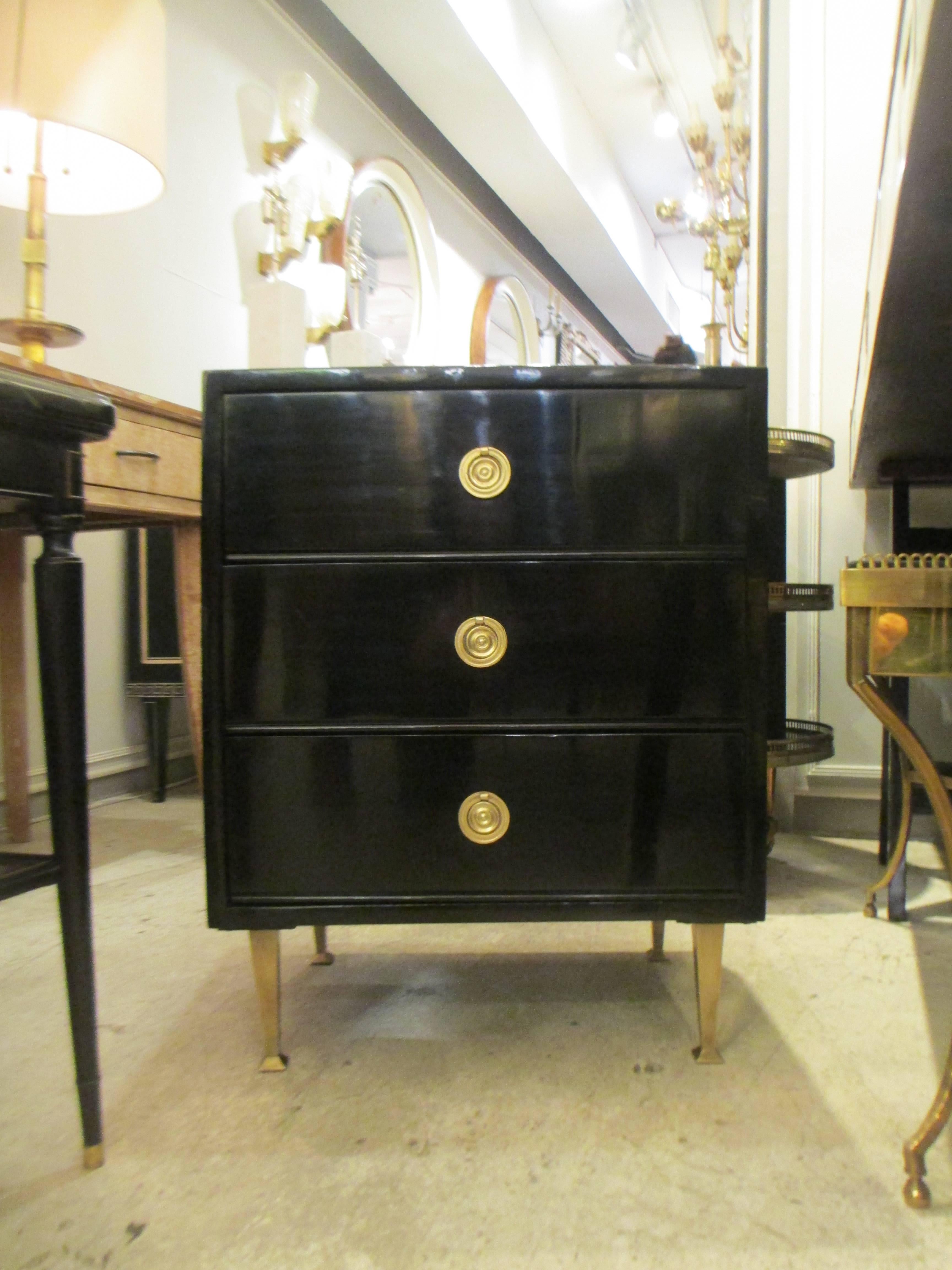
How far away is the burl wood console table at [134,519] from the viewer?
1.42 meters

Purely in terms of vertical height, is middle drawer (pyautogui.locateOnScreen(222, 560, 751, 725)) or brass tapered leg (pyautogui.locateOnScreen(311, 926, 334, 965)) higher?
middle drawer (pyautogui.locateOnScreen(222, 560, 751, 725))

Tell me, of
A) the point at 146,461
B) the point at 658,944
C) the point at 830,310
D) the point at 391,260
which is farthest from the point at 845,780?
the point at 391,260

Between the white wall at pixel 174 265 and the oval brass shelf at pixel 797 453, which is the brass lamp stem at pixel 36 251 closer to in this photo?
the white wall at pixel 174 265

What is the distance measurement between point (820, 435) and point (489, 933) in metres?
0.99

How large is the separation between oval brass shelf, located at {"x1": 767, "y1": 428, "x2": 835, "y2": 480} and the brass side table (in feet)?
2.17

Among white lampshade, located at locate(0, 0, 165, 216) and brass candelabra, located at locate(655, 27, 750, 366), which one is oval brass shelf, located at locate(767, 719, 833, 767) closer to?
brass candelabra, located at locate(655, 27, 750, 366)

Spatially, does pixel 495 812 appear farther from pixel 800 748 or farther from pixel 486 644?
pixel 800 748

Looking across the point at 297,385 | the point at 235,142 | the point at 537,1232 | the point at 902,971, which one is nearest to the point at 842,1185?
the point at 537,1232

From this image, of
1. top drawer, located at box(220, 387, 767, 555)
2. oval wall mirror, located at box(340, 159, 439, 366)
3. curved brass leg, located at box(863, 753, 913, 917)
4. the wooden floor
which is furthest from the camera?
oval wall mirror, located at box(340, 159, 439, 366)

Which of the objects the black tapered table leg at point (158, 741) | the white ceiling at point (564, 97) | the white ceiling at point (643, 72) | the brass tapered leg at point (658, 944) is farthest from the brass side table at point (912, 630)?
the white ceiling at point (643, 72)

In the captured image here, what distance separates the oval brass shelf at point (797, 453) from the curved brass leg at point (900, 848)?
53 centimetres

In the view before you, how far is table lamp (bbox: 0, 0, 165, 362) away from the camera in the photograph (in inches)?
51.2

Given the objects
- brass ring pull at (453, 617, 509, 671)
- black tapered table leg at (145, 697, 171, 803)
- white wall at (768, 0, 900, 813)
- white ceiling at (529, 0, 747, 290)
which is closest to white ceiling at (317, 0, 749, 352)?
white ceiling at (529, 0, 747, 290)

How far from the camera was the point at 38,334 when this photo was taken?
1.40 meters
